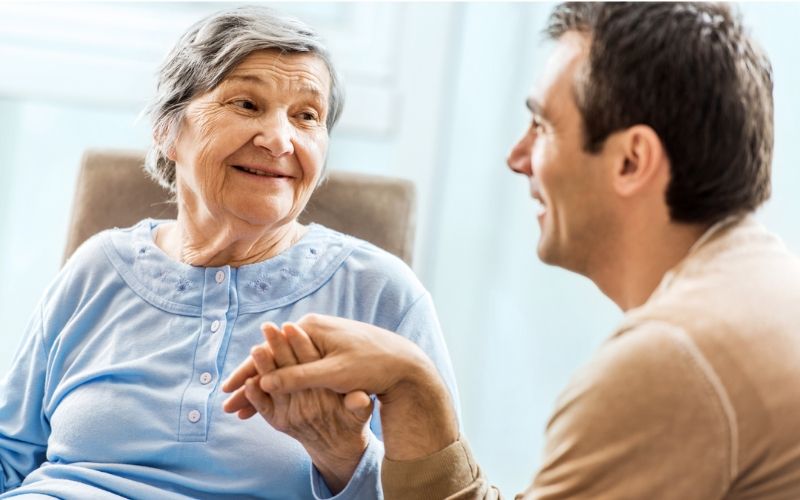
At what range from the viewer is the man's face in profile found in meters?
1.24

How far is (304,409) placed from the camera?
1.41 metres

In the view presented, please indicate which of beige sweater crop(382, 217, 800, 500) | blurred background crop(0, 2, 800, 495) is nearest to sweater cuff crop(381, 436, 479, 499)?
beige sweater crop(382, 217, 800, 500)

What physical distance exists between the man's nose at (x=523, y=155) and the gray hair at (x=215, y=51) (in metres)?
0.48

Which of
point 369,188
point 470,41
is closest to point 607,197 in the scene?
point 369,188

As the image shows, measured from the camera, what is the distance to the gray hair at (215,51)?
5.50 ft

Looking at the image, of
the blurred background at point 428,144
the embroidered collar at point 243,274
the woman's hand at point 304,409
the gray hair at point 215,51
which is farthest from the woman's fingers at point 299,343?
the blurred background at point 428,144

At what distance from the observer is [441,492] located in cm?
138

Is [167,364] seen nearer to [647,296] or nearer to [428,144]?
[647,296]

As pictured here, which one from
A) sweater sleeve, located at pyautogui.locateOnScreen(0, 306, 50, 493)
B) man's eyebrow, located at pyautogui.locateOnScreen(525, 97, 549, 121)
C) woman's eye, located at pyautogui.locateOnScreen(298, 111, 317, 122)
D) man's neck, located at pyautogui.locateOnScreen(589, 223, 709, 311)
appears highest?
man's eyebrow, located at pyautogui.locateOnScreen(525, 97, 549, 121)

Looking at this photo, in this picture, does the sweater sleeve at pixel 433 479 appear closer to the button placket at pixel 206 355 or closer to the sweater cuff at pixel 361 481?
the sweater cuff at pixel 361 481

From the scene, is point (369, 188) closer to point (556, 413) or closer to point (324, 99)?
point (324, 99)

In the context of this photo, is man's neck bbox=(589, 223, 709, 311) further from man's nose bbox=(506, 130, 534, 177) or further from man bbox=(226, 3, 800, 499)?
man's nose bbox=(506, 130, 534, 177)

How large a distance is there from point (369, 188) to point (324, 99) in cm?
30

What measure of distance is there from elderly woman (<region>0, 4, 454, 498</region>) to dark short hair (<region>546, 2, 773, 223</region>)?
58cm
